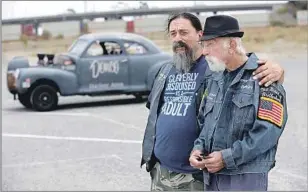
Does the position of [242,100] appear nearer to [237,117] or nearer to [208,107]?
[237,117]

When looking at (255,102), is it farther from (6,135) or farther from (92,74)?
(92,74)

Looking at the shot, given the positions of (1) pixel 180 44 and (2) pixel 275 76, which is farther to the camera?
(1) pixel 180 44

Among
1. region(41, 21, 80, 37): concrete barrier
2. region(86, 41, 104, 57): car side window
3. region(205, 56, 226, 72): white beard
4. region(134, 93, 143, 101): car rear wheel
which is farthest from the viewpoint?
region(41, 21, 80, 37): concrete barrier

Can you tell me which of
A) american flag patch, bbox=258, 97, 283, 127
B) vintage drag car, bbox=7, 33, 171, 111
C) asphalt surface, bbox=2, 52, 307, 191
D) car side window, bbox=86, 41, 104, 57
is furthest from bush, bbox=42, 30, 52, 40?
american flag patch, bbox=258, 97, 283, 127

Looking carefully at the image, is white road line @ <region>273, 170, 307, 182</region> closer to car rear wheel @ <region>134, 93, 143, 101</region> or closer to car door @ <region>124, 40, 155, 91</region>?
car door @ <region>124, 40, 155, 91</region>

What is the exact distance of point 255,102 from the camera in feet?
10.2

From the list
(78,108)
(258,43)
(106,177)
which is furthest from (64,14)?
(106,177)

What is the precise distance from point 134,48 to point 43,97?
7.83 feet

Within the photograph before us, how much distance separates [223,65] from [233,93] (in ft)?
0.52

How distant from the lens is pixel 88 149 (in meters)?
8.91

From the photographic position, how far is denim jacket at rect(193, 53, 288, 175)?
3.09m

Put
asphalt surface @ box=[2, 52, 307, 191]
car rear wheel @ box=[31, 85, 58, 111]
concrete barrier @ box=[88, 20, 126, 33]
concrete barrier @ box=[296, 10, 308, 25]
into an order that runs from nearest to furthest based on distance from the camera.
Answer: asphalt surface @ box=[2, 52, 307, 191]
car rear wheel @ box=[31, 85, 58, 111]
concrete barrier @ box=[296, 10, 308, 25]
concrete barrier @ box=[88, 20, 126, 33]

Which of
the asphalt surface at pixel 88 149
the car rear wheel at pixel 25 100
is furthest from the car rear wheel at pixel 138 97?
the car rear wheel at pixel 25 100

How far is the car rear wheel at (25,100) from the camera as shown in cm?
1349
